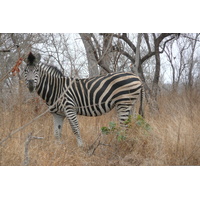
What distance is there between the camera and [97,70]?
23.4 feet

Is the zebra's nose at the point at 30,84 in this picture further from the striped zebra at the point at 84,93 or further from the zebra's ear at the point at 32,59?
the zebra's ear at the point at 32,59

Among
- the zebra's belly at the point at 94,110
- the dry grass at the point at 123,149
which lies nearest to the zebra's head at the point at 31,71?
the dry grass at the point at 123,149

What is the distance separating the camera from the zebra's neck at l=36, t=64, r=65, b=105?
4.54m

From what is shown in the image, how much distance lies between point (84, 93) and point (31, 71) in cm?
104

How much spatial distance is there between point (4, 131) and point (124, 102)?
7.16 feet

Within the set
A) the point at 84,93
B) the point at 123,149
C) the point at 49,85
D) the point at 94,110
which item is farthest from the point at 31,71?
the point at 123,149

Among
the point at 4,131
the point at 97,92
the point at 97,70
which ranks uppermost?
the point at 97,70

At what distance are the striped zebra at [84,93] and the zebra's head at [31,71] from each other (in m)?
0.02

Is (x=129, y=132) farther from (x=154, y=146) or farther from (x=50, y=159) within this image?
(x=50, y=159)

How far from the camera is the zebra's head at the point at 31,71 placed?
4.19 metres

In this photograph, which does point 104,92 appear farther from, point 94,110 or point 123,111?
point 123,111

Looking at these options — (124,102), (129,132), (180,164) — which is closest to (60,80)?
(124,102)

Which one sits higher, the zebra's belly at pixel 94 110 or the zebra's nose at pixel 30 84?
the zebra's nose at pixel 30 84

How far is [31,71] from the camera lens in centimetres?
425
